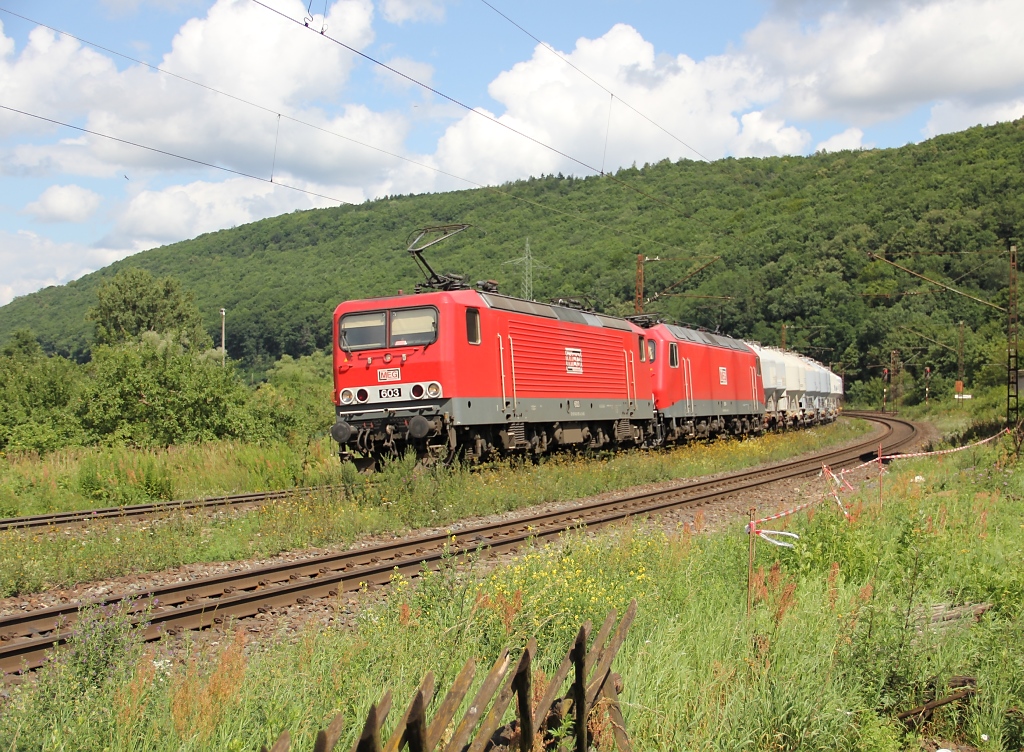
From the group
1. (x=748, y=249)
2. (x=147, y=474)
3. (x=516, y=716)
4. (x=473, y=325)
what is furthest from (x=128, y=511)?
(x=748, y=249)

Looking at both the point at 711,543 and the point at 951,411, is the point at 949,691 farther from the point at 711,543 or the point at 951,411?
the point at 951,411

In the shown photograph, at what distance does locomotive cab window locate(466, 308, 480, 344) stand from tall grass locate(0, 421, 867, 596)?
8.32 ft

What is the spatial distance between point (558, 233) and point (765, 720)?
6370 centimetres

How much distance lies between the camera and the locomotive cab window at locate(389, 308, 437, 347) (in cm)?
1680

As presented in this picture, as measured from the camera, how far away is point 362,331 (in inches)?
690

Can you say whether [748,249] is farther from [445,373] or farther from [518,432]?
[445,373]

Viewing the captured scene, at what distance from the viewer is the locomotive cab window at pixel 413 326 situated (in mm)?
16797

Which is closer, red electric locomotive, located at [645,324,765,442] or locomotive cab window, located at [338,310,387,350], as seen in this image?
locomotive cab window, located at [338,310,387,350]

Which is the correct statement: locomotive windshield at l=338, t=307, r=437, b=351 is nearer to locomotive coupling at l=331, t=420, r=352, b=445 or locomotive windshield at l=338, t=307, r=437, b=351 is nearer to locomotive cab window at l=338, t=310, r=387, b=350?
locomotive cab window at l=338, t=310, r=387, b=350

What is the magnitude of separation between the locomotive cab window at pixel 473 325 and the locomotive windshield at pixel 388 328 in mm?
722

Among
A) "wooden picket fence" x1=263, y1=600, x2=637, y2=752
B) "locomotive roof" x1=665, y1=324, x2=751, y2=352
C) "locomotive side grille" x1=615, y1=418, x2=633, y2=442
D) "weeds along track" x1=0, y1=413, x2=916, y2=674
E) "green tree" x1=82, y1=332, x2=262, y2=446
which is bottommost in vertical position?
"weeds along track" x1=0, y1=413, x2=916, y2=674

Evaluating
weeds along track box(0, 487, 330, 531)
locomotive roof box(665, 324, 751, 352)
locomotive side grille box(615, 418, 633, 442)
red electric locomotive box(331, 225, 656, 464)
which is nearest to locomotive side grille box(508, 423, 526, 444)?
red electric locomotive box(331, 225, 656, 464)

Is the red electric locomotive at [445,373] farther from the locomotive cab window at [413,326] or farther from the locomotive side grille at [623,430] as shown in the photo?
the locomotive side grille at [623,430]

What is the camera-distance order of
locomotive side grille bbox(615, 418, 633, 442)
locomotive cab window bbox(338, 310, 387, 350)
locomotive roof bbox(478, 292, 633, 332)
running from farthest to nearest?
locomotive side grille bbox(615, 418, 633, 442)
locomotive roof bbox(478, 292, 633, 332)
locomotive cab window bbox(338, 310, 387, 350)
